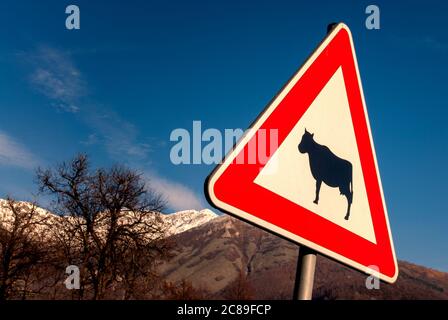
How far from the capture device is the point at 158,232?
87.0 ft

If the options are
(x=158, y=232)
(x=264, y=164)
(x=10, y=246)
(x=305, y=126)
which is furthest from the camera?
(x=10, y=246)

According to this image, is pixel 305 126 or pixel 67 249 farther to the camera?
pixel 67 249

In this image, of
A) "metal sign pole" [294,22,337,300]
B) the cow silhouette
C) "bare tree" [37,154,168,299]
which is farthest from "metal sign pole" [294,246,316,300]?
"bare tree" [37,154,168,299]

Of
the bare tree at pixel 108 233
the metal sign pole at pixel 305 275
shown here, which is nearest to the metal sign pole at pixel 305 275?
the metal sign pole at pixel 305 275

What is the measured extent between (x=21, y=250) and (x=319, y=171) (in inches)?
1297

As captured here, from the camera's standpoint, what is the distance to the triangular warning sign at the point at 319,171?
5.13 feet

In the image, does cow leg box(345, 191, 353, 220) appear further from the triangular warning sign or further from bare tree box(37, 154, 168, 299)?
bare tree box(37, 154, 168, 299)

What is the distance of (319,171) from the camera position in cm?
176

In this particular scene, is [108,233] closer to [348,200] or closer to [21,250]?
[21,250]
